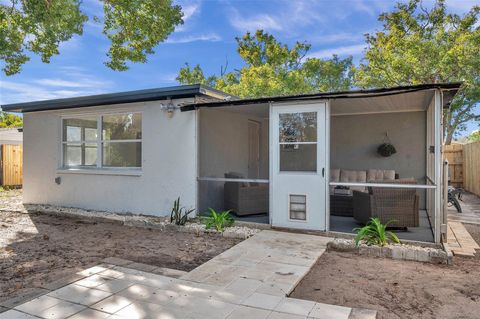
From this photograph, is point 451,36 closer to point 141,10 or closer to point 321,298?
point 141,10

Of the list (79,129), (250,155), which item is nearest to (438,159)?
(250,155)

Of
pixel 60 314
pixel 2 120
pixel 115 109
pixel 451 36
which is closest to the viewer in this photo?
pixel 60 314

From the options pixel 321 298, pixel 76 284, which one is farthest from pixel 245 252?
pixel 76 284

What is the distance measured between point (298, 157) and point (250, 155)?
356 cm

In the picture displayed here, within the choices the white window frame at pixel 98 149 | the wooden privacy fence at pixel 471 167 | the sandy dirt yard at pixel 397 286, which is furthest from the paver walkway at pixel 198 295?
the wooden privacy fence at pixel 471 167

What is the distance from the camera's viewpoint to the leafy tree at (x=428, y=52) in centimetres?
1259

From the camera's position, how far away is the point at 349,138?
905cm

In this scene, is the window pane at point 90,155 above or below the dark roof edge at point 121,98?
below

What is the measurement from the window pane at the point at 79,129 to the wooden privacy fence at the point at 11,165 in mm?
7471

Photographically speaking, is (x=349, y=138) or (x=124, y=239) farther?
(x=349, y=138)

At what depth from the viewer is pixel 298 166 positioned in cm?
588

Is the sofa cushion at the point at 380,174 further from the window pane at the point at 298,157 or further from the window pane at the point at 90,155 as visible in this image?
the window pane at the point at 90,155

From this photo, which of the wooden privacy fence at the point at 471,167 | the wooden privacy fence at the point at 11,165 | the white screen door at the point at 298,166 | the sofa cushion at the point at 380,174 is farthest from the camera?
the wooden privacy fence at the point at 11,165

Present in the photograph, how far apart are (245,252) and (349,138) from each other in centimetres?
539
